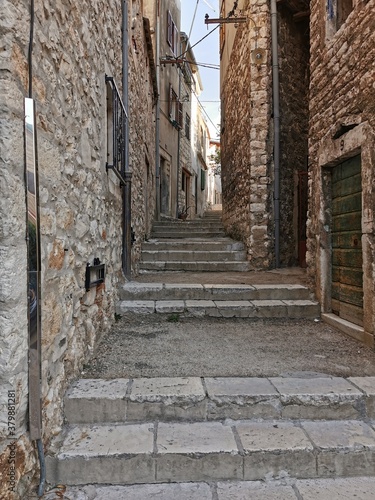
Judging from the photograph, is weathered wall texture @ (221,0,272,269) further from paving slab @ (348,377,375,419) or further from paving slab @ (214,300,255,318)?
paving slab @ (348,377,375,419)

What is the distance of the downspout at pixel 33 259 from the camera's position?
1544mm

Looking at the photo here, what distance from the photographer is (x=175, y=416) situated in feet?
6.80

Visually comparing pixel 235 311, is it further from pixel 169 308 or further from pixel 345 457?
pixel 345 457

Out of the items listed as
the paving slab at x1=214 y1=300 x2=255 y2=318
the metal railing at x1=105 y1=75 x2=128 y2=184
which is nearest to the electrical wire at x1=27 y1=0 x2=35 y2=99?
the metal railing at x1=105 y1=75 x2=128 y2=184

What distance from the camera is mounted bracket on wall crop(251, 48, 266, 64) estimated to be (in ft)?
18.8

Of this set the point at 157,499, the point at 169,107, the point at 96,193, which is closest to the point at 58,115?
the point at 96,193

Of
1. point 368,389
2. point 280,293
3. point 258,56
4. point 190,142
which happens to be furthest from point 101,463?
point 190,142

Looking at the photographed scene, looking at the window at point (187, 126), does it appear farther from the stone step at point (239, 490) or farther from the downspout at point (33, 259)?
the stone step at point (239, 490)

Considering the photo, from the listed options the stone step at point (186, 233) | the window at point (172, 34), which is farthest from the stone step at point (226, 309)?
the window at point (172, 34)

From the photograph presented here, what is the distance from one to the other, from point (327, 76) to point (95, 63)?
8.02 feet

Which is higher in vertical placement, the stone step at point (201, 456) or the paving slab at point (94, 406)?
the paving slab at point (94, 406)

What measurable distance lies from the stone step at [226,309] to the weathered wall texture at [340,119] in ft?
0.89

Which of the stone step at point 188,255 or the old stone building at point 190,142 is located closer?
the stone step at point 188,255

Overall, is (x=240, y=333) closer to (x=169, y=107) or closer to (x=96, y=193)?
(x=96, y=193)
